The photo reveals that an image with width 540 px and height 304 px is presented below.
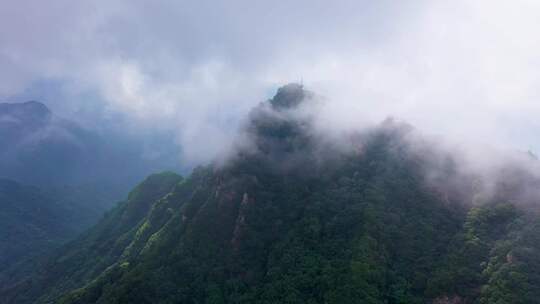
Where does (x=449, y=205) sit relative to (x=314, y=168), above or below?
below

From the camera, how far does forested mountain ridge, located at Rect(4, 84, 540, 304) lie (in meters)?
99.9

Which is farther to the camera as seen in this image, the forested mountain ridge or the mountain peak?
the mountain peak

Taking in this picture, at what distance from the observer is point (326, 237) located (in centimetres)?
12131

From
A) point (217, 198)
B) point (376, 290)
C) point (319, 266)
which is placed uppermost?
point (217, 198)

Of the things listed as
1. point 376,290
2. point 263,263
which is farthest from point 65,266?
point 376,290

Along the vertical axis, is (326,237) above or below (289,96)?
below

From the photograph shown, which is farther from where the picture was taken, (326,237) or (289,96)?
(289,96)

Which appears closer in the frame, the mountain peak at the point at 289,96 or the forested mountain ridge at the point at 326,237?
the forested mountain ridge at the point at 326,237

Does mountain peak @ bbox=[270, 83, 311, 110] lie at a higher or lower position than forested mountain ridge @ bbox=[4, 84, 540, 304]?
higher

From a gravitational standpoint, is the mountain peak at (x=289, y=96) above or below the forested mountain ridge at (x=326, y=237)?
above

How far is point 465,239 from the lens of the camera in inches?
4326

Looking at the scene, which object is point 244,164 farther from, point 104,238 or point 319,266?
point 104,238

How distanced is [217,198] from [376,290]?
59815 mm

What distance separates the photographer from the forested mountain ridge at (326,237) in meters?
99.9
